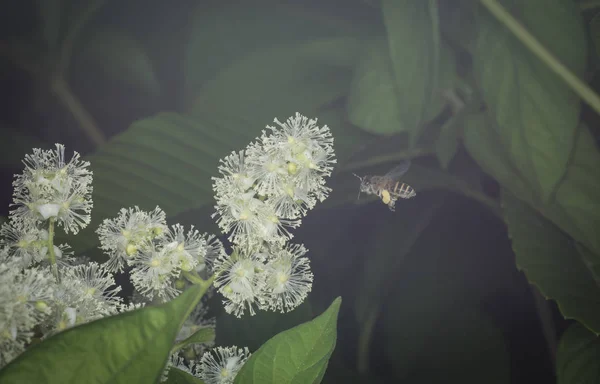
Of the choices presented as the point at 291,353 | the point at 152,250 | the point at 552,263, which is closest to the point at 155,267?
the point at 152,250

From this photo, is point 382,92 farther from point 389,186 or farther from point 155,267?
point 155,267

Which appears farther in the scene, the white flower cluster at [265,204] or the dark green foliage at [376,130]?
the dark green foliage at [376,130]

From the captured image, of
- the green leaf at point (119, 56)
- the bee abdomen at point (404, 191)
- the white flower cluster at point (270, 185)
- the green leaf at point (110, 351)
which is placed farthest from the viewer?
the green leaf at point (119, 56)

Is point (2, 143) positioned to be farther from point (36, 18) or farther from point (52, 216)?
point (52, 216)

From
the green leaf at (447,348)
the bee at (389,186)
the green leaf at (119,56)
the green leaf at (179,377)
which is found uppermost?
the green leaf at (119,56)

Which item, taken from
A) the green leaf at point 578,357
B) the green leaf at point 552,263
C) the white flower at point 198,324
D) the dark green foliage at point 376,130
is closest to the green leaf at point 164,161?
the dark green foliage at point 376,130

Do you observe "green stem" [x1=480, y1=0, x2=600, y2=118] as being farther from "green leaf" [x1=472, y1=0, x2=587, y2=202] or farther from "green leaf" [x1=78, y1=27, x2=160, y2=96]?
"green leaf" [x1=78, y1=27, x2=160, y2=96]

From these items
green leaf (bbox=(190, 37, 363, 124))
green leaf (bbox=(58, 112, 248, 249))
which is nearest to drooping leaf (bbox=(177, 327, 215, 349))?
green leaf (bbox=(58, 112, 248, 249))

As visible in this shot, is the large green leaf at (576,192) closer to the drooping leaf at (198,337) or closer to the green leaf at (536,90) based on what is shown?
the green leaf at (536,90)
